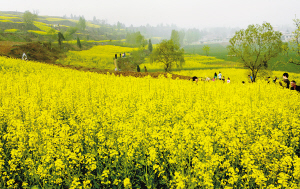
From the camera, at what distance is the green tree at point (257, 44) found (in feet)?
109

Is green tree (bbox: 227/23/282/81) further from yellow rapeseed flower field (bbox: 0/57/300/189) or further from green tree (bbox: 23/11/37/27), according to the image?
green tree (bbox: 23/11/37/27)

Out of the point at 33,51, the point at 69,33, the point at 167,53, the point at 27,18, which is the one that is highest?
the point at 27,18

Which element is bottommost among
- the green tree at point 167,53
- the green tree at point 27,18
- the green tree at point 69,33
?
the green tree at point 167,53

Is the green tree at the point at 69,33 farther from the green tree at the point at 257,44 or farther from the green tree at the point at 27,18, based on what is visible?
the green tree at the point at 257,44

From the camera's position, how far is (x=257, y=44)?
34.5m

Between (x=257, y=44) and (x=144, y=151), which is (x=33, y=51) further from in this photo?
(x=144, y=151)

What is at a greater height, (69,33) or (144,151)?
(69,33)

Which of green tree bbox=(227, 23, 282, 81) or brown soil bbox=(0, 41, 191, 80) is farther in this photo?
brown soil bbox=(0, 41, 191, 80)

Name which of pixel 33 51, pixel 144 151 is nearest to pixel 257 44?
pixel 144 151

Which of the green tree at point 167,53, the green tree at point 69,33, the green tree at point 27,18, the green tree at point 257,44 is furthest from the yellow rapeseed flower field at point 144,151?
the green tree at point 27,18

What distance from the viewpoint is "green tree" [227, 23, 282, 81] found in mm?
33375

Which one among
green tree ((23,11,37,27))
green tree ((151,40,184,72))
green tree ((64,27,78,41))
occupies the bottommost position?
green tree ((151,40,184,72))

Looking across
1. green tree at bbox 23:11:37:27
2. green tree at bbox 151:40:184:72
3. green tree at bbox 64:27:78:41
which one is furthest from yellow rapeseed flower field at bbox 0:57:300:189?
green tree at bbox 23:11:37:27

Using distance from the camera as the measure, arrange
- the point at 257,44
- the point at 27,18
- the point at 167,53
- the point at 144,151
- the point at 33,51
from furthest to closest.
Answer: the point at 27,18, the point at 33,51, the point at 167,53, the point at 257,44, the point at 144,151
